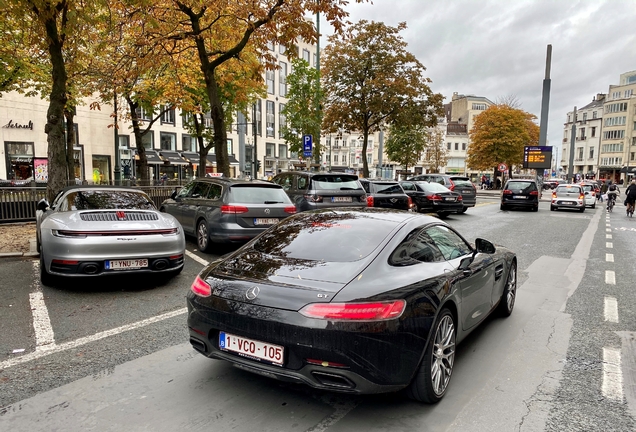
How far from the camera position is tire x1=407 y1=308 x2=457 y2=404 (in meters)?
3.11

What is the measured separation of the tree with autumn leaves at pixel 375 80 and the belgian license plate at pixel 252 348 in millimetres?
22810

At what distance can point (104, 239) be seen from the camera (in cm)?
580

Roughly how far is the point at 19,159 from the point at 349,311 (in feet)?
128

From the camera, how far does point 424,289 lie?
3.17 meters

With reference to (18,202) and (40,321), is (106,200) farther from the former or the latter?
(18,202)

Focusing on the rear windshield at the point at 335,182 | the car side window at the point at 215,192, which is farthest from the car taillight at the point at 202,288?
the rear windshield at the point at 335,182

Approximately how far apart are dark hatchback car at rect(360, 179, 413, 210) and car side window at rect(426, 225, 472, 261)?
998 centimetres

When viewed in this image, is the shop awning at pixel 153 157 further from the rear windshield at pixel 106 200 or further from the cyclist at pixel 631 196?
the rear windshield at pixel 106 200

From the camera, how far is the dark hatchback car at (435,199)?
17.7 metres

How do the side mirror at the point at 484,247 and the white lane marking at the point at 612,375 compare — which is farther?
the side mirror at the point at 484,247

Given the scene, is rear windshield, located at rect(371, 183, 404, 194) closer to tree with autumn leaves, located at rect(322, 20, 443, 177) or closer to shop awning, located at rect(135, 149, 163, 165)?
tree with autumn leaves, located at rect(322, 20, 443, 177)

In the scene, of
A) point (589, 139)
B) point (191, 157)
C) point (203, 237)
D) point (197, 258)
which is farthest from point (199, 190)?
point (589, 139)

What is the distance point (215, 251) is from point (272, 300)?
263 inches

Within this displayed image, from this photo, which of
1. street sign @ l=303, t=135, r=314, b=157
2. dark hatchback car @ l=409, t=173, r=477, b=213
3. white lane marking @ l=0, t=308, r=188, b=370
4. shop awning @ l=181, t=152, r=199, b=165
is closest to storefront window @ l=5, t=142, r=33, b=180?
shop awning @ l=181, t=152, r=199, b=165
